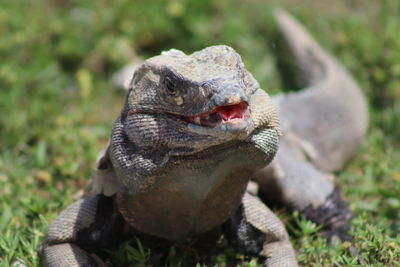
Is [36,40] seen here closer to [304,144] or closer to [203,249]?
[304,144]

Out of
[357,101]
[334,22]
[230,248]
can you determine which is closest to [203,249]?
[230,248]

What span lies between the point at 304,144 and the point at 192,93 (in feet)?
8.80

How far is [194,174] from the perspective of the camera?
126 inches

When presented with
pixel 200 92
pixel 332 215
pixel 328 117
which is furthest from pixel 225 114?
pixel 328 117

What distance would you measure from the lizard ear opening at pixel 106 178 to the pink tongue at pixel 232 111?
1037 mm

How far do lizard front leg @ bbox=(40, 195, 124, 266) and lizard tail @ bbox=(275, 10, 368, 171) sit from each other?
6.98ft

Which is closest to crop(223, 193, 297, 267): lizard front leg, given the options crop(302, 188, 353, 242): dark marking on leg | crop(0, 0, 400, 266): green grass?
crop(0, 0, 400, 266): green grass

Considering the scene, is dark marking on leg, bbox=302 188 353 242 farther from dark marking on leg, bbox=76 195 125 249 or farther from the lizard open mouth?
the lizard open mouth

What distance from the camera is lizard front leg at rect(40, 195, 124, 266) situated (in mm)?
3697

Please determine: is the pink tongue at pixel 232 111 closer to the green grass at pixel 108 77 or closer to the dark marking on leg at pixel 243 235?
the dark marking on leg at pixel 243 235

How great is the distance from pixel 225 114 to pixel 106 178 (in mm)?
1176

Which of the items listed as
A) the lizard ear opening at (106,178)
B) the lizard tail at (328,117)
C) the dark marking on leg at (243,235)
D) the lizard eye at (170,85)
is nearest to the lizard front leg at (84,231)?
the lizard ear opening at (106,178)

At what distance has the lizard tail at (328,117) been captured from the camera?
5.57 metres

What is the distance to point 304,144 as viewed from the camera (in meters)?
5.47
